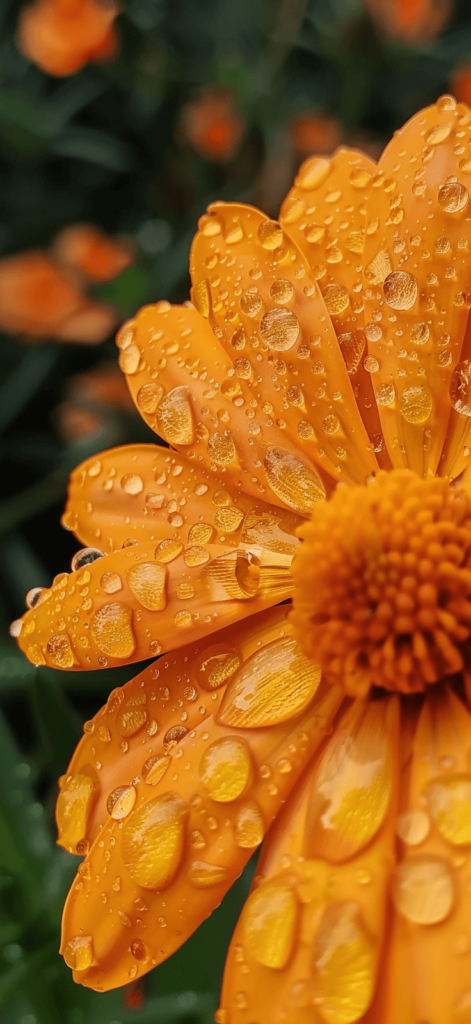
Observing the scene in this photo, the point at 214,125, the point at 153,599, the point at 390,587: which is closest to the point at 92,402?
the point at 214,125

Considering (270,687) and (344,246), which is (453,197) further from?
(270,687)

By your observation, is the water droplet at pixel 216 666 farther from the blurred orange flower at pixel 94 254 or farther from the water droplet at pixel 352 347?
the blurred orange flower at pixel 94 254

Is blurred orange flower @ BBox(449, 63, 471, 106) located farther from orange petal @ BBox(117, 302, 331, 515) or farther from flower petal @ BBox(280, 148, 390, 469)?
orange petal @ BBox(117, 302, 331, 515)

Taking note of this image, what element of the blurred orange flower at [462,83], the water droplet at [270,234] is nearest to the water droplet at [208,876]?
the water droplet at [270,234]

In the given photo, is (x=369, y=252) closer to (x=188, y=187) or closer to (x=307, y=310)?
(x=307, y=310)

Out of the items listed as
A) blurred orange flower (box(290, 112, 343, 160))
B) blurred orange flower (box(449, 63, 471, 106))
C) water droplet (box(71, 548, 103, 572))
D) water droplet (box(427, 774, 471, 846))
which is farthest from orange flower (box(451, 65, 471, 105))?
water droplet (box(427, 774, 471, 846))

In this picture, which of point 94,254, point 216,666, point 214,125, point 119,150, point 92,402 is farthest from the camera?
point 119,150

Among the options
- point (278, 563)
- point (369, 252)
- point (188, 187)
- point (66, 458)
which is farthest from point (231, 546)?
point (188, 187)
